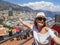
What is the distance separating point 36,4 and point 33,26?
2938 cm

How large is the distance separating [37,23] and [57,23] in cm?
54

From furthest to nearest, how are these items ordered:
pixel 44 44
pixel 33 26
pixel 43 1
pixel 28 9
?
pixel 43 1 → pixel 28 9 → pixel 33 26 → pixel 44 44

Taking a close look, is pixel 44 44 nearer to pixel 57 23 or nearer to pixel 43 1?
pixel 57 23

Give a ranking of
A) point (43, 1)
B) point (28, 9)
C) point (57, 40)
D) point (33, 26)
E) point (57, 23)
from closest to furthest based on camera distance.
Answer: point (57, 40), point (33, 26), point (57, 23), point (28, 9), point (43, 1)

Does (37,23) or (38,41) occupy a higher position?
(37,23)

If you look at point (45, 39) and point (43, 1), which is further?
point (43, 1)

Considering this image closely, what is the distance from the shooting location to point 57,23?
2754mm

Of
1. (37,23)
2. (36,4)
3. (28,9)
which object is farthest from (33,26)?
(36,4)

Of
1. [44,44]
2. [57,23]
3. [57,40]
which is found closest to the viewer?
[57,40]

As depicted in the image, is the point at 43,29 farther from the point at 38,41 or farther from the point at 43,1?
the point at 43,1

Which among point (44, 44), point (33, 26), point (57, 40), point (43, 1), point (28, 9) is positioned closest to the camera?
point (57, 40)

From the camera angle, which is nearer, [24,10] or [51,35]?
[51,35]

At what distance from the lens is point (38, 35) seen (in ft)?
7.25

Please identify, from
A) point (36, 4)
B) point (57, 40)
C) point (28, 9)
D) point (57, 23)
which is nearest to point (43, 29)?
point (57, 40)
